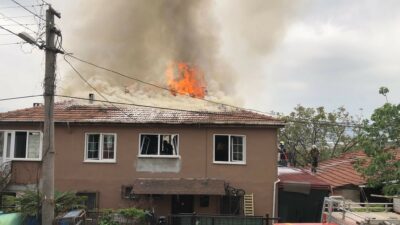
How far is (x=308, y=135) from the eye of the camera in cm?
4278

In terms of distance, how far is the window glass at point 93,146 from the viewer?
2200 centimetres

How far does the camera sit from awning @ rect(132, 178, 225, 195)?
20.0 meters

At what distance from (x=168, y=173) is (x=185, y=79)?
1184 cm

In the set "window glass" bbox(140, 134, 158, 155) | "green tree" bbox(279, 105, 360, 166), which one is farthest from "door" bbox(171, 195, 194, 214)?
"green tree" bbox(279, 105, 360, 166)

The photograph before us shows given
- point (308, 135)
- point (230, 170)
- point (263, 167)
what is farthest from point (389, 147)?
point (308, 135)

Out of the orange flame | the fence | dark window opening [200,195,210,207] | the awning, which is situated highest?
the orange flame

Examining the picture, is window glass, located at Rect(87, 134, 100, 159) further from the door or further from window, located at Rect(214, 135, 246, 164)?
window, located at Rect(214, 135, 246, 164)

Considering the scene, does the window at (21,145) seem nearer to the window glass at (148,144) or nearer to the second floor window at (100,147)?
the second floor window at (100,147)

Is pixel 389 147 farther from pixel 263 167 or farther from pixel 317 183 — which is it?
pixel 263 167

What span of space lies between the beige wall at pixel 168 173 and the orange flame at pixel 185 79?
849 cm

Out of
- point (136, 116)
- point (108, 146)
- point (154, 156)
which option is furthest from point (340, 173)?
point (108, 146)

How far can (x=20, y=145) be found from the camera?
22.2 m

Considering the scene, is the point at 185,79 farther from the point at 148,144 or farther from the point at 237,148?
the point at 237,148

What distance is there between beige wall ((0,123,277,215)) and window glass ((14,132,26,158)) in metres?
0.75
